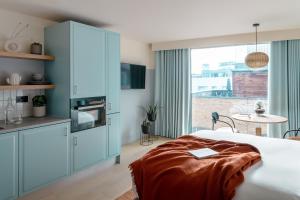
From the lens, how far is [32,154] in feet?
8.60

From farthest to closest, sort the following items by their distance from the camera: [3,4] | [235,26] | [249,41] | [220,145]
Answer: [249,41]
[235,26]
[3,4]
[220,145]

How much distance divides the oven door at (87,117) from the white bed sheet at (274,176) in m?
2.19

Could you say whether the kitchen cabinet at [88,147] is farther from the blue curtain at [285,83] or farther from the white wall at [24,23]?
the blue curtain at [285,83]

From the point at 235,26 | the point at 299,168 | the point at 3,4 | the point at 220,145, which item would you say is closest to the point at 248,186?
the point at 299,168

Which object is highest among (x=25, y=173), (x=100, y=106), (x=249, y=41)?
(x=249, y=41)

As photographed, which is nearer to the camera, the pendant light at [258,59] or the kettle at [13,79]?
the kettle at [13,79]

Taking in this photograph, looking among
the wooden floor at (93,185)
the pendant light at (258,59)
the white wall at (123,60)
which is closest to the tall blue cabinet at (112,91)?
the wooden floor at (93,185)

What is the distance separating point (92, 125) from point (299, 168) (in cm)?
254

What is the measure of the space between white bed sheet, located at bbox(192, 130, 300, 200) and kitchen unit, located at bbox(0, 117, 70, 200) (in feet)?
7.11

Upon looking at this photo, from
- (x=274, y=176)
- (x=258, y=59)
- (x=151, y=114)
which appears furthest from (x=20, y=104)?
(x=258, y=59)

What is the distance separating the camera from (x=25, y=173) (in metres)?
2.56

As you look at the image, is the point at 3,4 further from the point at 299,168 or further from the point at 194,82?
the point at 194,82

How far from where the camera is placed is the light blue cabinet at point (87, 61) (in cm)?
305

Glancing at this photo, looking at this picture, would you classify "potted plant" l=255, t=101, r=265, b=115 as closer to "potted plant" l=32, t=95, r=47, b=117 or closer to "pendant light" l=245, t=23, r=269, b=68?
"pendant light" l=245, t=23, r=269, b=68
